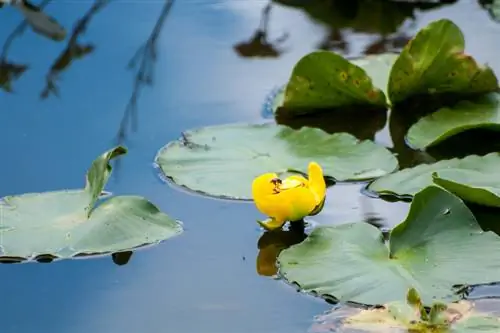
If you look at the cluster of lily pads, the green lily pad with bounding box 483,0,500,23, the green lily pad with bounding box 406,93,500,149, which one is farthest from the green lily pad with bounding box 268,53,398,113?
the green lily pad with bounding box 483,0,500,23

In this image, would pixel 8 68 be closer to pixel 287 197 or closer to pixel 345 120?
pixel 345 120

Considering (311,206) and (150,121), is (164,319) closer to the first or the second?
(311,206)

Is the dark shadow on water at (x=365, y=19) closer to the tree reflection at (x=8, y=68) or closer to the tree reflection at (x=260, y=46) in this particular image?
the tree reflection at (x=260, y=46)

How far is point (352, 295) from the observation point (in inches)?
38.7

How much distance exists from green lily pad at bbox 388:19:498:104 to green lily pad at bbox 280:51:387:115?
37 millimetres

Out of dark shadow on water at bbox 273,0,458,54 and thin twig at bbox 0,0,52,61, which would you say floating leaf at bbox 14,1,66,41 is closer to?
thin twig at bbox 0,0,52,61

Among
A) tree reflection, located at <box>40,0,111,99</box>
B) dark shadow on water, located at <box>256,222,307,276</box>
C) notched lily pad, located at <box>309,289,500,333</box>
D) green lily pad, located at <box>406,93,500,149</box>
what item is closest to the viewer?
notched lily pad, located at <box>309,289,500,333</box>

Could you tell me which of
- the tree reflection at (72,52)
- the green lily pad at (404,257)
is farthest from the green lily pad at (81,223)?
the tree reflection at (72,52)

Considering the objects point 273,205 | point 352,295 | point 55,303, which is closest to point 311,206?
point 273,205

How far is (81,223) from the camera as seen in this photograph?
114 centimetres

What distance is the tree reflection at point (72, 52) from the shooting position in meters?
1.55

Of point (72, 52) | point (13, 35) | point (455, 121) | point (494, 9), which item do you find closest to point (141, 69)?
point (72, 52)

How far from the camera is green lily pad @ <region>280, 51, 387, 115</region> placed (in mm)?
1374

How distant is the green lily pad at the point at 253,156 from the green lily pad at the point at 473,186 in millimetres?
90
